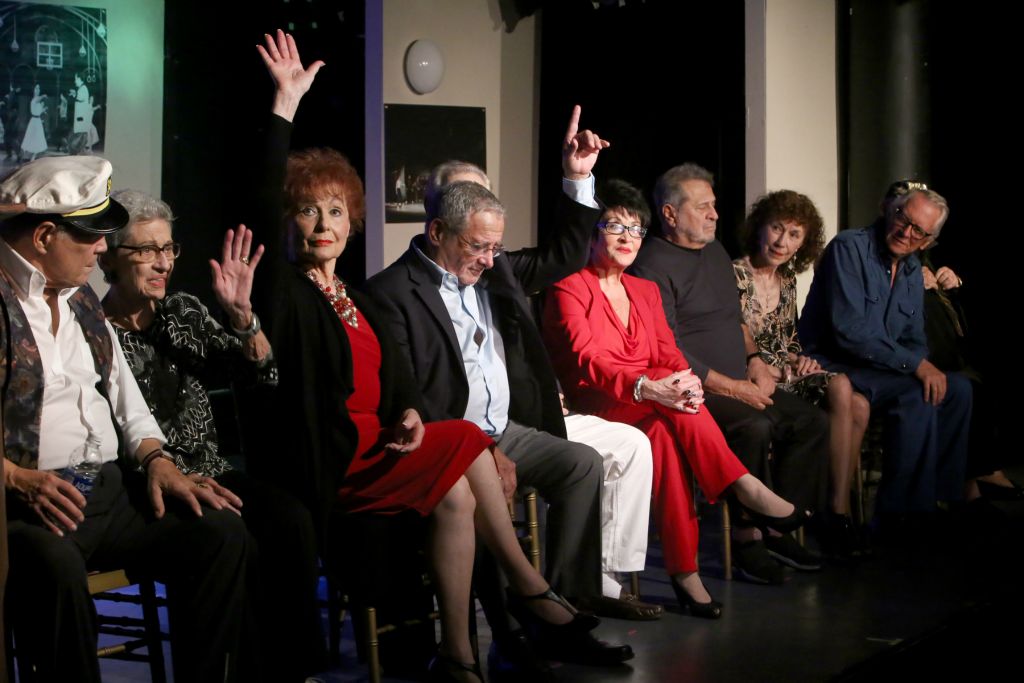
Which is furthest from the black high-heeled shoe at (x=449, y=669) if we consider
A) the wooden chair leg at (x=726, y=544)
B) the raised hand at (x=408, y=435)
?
the wooden chair leg at (x=726, y=544)

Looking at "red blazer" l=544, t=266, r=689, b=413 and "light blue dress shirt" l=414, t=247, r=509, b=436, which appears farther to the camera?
"red blazer" l=544, t=266, r=689, b=413

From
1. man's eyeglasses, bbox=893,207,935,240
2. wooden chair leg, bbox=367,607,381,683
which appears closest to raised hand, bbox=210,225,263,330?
wooden chair leg, bbox=367,607,381,683

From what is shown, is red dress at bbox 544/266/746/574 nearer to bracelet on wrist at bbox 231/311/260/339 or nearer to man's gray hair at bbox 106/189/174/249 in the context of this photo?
bracelet on wrist at bbox 231/311/260/339

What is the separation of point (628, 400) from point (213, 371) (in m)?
1.59

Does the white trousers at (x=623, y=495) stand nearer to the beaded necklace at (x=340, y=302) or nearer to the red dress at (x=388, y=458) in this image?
the red dress at (x=388, y=458)

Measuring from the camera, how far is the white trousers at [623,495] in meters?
4.08

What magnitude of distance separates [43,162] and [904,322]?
372cm

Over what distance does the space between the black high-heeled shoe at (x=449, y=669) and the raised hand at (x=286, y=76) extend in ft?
4.56

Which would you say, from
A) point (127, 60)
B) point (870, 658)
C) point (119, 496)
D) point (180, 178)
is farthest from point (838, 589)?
point (127, 60)

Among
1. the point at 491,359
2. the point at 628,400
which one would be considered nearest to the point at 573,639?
the point at 491,359

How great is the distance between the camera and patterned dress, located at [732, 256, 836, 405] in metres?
5.18

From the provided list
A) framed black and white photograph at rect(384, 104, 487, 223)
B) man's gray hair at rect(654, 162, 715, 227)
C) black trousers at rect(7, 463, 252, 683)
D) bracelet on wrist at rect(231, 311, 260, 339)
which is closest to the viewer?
black trousers at rect(7, 463, 252, 683)

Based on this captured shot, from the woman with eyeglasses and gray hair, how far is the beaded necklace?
1.14 ft

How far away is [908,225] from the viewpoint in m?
5.34
